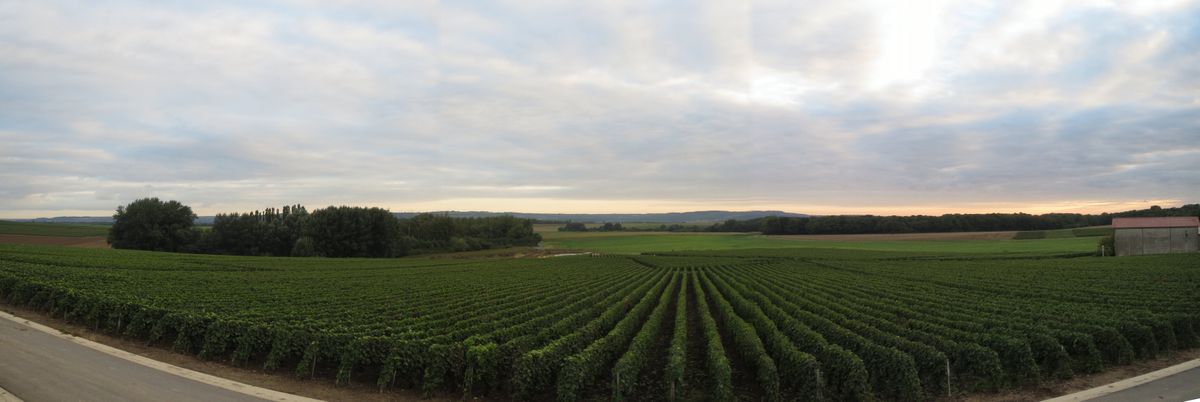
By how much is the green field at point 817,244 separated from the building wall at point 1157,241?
10.1 metres

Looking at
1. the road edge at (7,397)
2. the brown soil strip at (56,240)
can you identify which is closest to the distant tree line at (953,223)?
the road edge at (7,397)

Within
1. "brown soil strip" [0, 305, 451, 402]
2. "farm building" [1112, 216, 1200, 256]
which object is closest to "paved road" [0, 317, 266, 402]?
"brown soil strip" [0, 305, 451, 402]

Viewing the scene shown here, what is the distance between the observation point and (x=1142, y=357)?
18.3 m

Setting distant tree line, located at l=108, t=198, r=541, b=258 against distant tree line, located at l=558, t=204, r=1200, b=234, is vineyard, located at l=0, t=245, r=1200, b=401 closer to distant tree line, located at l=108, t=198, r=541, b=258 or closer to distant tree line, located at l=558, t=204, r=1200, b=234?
distant tree line, located at l=108, t=198, r=541, b=258

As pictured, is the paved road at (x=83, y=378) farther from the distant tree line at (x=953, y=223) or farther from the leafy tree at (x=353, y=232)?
the distant tree line at (x=953, y=223)

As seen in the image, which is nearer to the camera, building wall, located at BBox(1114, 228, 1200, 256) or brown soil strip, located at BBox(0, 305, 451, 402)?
brown soil strip, located at BBox(0, 305, 451, 402)

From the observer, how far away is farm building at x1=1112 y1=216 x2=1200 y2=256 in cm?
6581

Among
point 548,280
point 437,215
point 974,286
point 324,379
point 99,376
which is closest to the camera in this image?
point 99,376

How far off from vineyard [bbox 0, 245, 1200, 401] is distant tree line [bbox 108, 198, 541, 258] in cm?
6408

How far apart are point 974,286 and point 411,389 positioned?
121 feet

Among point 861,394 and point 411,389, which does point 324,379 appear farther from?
point 861,394

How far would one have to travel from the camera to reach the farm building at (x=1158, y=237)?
216ft

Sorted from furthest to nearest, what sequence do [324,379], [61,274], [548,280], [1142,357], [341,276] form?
[341,276]
[548,280]
[61,274]
[1142,357]
[324,379]

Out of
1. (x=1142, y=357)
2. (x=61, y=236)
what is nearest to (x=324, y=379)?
(x=1142, y=357)
